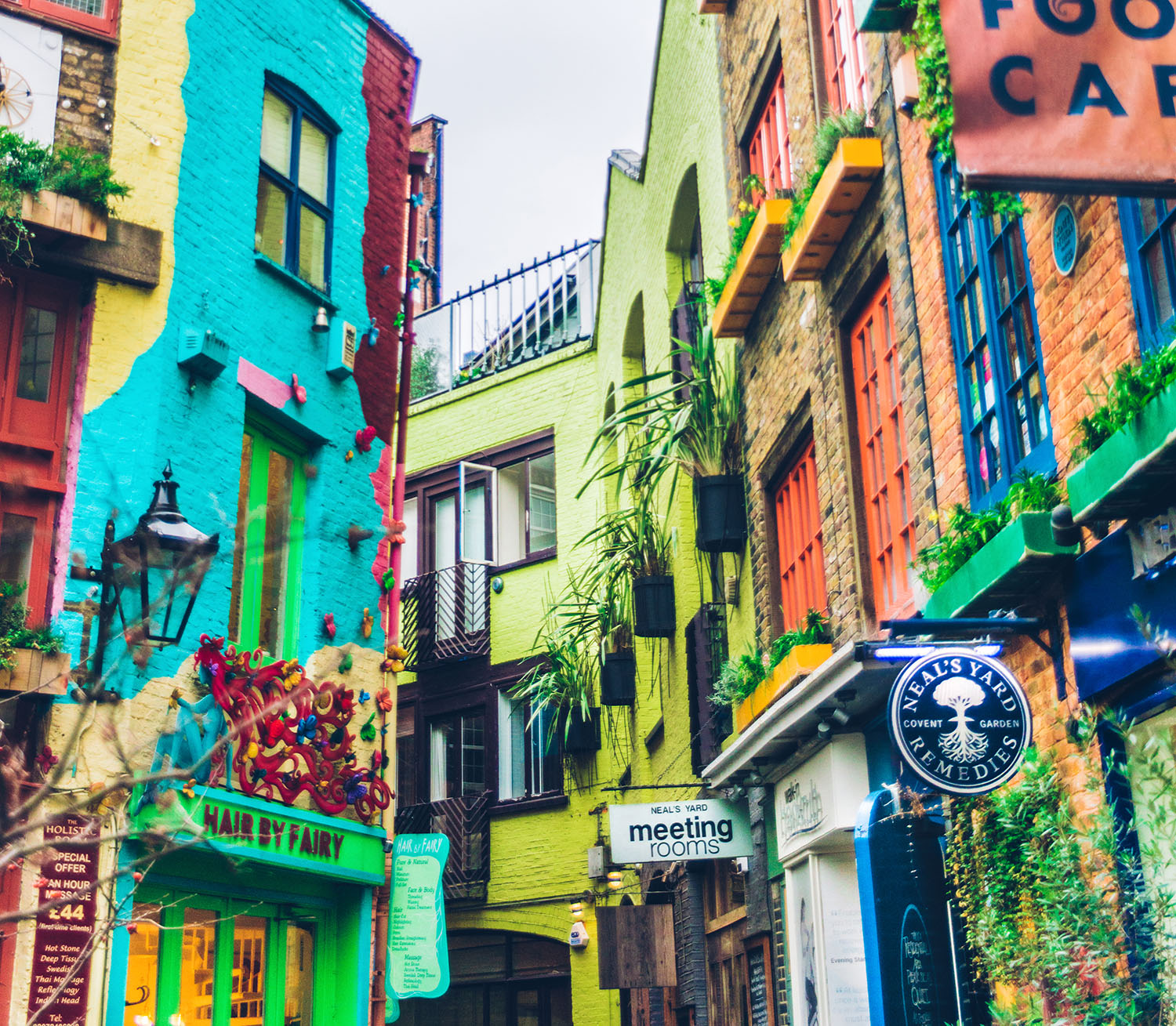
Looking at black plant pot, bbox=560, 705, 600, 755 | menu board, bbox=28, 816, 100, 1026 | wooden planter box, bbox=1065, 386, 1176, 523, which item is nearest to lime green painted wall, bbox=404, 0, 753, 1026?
black plant pot, bbox=560, 705, 600, 755

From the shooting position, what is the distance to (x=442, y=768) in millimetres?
20500

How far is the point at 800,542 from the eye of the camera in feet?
35.7

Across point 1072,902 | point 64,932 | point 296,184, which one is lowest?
point 1072,902

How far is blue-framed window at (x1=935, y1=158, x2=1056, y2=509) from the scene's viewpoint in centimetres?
649

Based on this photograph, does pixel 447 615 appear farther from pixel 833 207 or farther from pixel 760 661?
pixel 833 207

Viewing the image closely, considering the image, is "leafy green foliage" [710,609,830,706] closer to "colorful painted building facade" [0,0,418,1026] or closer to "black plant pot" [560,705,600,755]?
"colorful painted building facade" [0,0,418,1026]

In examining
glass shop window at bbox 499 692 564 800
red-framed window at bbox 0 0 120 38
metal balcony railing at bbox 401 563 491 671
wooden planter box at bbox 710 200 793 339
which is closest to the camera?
red-framed window at bbox 0 0 120 38

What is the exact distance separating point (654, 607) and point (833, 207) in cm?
693

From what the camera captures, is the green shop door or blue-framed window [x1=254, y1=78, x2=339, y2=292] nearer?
the green shop door

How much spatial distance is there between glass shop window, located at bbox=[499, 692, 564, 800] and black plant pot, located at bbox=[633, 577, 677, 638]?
472 centimetres

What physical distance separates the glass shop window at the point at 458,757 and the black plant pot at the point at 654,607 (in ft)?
19.1

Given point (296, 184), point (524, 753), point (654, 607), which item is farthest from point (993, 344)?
point (524, 753)

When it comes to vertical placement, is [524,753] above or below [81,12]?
below

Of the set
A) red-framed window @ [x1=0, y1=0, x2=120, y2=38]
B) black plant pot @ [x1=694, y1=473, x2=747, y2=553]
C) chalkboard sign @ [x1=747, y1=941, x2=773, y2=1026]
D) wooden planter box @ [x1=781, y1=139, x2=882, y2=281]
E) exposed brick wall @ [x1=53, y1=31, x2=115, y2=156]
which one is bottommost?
chalkboard sign @ [x1=747, y1=941, x2=773, y2=1026]
